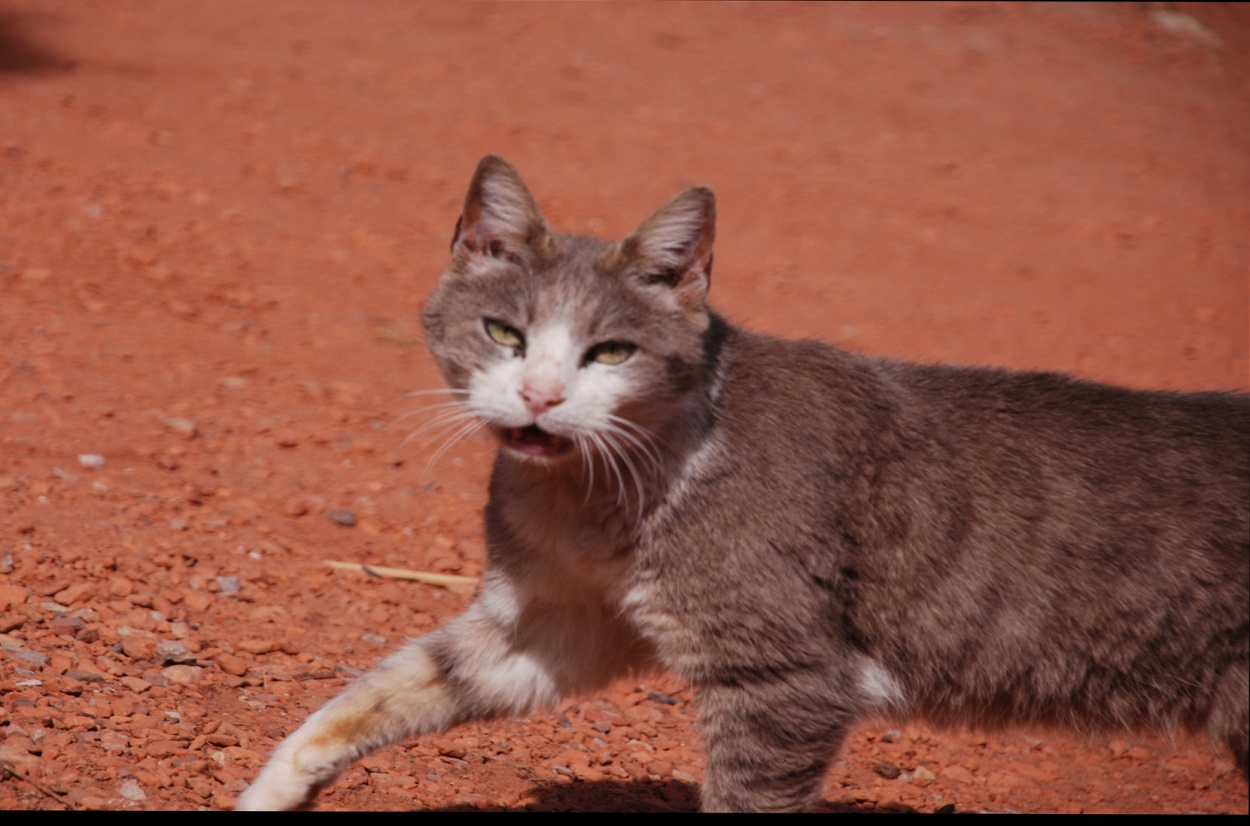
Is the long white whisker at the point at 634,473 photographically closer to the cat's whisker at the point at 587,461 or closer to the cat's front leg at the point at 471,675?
the cat's whisker at the point at 587,461

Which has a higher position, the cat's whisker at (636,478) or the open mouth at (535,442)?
the open mouth at (535,442)

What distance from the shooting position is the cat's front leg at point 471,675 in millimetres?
3871

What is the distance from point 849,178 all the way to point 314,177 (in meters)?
5.01

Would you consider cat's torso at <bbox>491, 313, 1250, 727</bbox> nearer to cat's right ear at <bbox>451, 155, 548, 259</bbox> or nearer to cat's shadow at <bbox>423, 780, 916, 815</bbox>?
cat's right ear at <bbox>451, 155, 548, 259</bbox>

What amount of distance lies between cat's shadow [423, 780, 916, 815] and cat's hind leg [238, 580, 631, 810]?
0.36 meters

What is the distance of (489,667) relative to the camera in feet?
13.2

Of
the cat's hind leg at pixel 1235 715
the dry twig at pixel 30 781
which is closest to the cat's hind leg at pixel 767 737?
the cat's hind leg at pixel 1235 715

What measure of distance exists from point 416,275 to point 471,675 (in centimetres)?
519

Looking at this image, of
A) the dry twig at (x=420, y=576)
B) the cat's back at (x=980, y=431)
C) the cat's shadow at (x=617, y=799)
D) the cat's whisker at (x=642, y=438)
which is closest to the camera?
the cat's whisker at (x=642, y=438)

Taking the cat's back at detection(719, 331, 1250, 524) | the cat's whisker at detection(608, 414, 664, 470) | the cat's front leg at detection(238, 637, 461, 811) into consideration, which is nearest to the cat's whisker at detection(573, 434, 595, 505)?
the cat's whisker at detection(608, 414, 664, 470)

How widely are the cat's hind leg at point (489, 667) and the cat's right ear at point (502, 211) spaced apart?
1.07 meters

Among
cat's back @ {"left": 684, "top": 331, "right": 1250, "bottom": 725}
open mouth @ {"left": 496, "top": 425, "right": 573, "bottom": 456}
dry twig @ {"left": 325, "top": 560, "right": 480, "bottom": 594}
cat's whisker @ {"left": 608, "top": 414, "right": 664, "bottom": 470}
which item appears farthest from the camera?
dry twig @ {"left": 325, "top": 560, "right": 480, "bottom": 594}

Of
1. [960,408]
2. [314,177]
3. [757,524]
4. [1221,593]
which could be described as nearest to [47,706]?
[757,524]

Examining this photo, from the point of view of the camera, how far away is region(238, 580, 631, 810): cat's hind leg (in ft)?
12.8
